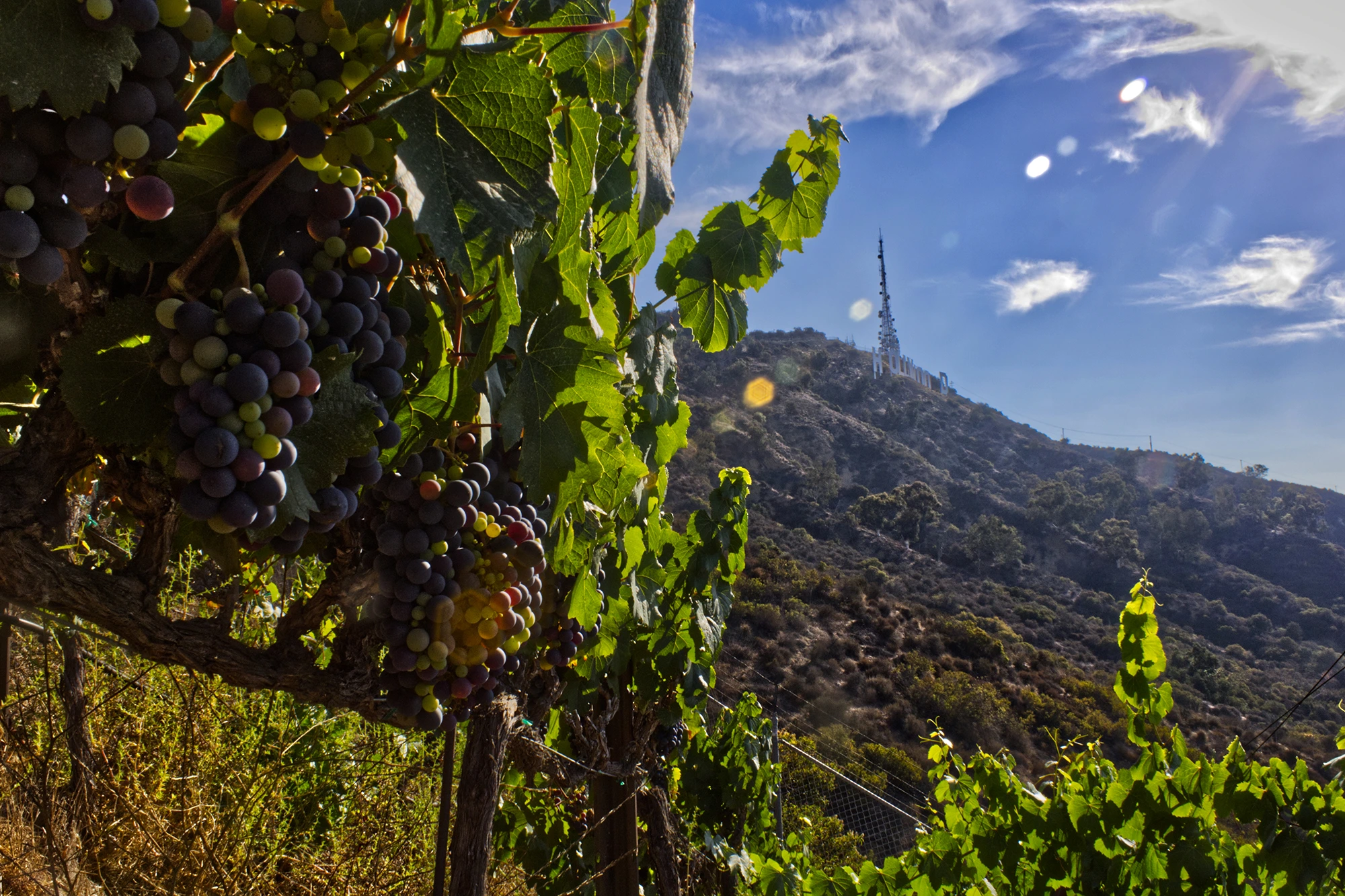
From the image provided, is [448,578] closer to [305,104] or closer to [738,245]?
[305,104]

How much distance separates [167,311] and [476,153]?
341 millimetres

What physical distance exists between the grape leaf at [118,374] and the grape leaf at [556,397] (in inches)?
17.1

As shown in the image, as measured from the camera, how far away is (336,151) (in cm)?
73

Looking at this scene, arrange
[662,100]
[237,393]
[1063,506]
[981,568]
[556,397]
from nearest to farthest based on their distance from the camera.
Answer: [237,393] → [556,397] → [662,100] → [981,568] → [1063,506]

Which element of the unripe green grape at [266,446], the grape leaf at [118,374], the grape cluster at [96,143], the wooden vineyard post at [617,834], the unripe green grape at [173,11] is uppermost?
the unripe green grape at [173,11]

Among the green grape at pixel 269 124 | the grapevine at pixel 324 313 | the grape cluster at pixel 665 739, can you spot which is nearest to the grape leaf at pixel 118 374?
the grapevine at pixel 324 313

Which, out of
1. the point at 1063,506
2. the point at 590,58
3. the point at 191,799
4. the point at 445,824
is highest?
the point at 1063,506

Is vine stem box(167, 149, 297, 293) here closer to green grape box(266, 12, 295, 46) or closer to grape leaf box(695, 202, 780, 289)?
green grape box(266, 12, 295, 46)

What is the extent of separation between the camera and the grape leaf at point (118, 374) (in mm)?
766

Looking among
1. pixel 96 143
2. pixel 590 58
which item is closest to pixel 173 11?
pixel 96 143

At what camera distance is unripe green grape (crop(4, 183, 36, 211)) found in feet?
1.95

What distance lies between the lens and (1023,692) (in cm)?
2161

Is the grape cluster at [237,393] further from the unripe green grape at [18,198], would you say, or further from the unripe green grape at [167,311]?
the unripe green grape at [18,198]

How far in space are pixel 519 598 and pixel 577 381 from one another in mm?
403
